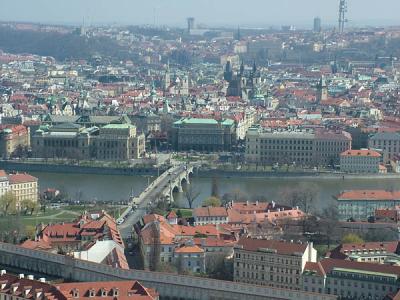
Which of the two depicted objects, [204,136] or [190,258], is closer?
[190,258]

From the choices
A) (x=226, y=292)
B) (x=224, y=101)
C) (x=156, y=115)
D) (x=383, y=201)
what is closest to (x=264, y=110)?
(x=224, y=101)

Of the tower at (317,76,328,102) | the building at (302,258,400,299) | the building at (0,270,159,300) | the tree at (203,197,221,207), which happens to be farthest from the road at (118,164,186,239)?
the tower at (317,76,328,102)

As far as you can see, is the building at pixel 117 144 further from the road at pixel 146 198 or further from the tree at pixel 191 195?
the tree at pixel 191 195

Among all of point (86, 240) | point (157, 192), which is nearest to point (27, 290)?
point (86, 240)

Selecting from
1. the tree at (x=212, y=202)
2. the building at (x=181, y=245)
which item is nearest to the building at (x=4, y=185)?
the tree at (x=212, y=202)

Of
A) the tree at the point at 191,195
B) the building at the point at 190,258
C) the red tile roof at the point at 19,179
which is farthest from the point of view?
the red tile roof at the point at 19,179

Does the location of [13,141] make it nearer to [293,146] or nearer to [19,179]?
[293,146]

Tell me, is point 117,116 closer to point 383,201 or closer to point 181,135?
point 181,135

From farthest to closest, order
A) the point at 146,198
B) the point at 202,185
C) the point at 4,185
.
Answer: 1. the point at 202,185
2. the point at 146,198
3. the point at 4,185
